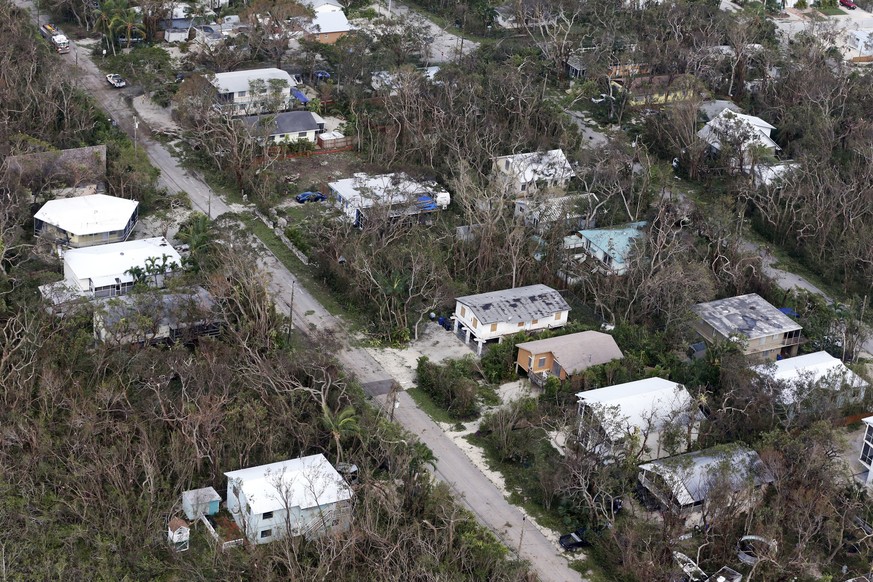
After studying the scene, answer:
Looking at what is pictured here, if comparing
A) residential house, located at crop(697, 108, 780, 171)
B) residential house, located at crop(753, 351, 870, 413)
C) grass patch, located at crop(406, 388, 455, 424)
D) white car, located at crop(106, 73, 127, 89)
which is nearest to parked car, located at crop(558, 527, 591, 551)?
grass patch, located at crop(406, 388, 455, 424)

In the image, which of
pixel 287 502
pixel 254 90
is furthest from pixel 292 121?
pixel 287 502

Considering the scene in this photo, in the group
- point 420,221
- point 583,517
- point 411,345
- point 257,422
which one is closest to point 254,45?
point 420,221

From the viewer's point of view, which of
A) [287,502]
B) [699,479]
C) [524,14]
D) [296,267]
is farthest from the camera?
[524,14]

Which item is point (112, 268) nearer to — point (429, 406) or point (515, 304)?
point (429, 406)

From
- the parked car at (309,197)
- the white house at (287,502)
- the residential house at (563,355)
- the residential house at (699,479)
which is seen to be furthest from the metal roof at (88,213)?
the residential house at (699,479)

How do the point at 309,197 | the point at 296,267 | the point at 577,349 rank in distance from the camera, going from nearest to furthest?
1. the point at 577,349
2. the point at 296,267
3. the point at 309,197

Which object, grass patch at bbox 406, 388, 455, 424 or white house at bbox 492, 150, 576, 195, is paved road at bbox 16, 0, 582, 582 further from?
white house at bbox 492, 150, 576, 195

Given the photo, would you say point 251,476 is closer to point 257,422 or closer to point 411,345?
point 257,422
